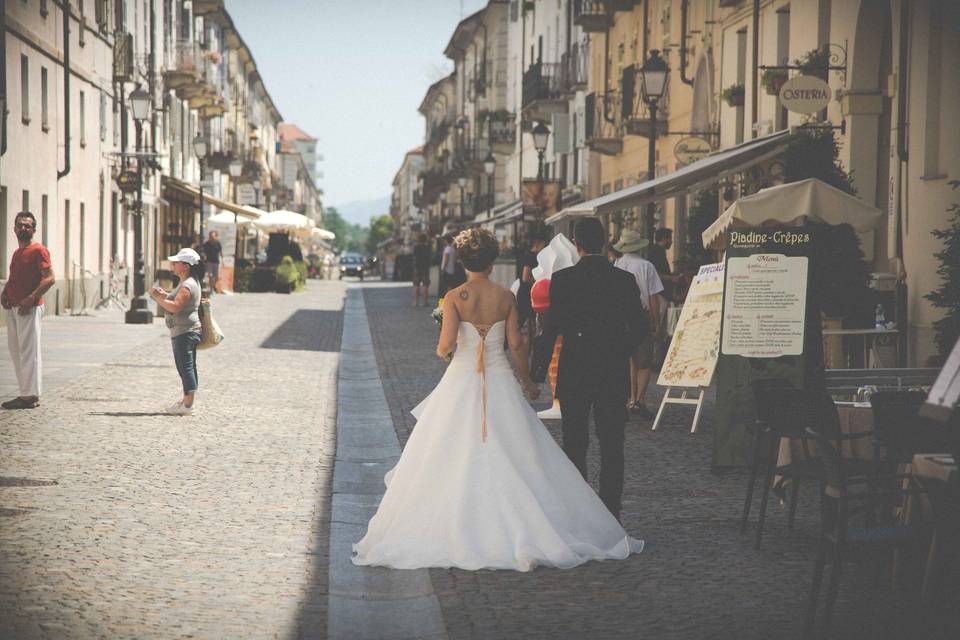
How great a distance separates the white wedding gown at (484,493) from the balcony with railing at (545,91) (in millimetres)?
36844

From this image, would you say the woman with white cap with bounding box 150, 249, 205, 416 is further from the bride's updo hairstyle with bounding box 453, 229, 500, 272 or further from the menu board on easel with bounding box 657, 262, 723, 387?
the bride's updo hairstyle with bounding box 453, 229, 500, 272

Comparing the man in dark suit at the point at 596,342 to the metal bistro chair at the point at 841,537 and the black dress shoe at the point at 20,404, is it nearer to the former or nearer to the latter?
the metal bistro chair at the point at 841,537

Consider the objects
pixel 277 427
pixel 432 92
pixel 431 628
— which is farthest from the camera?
pixel 432 92

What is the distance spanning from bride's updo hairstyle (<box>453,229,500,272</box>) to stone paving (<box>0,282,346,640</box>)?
1.70m

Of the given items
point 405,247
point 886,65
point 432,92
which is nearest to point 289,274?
point 886,65

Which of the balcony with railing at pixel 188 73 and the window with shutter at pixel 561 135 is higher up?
the balcony with railing at pixel 188 73

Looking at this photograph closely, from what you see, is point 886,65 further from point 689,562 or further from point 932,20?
point 689,562

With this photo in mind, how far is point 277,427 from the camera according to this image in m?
12.7

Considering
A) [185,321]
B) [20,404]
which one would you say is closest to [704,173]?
[185,321]

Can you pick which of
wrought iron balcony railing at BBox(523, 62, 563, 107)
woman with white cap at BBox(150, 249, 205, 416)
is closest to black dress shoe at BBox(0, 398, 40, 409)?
woman with white cap at BBox(150, 249, 205, 416)

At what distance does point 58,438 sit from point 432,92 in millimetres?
87209

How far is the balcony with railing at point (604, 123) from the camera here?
113 feet

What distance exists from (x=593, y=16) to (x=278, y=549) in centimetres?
3054

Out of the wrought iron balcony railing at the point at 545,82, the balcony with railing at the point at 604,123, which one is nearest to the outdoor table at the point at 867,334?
the balcony with railing at the point at 604,123
